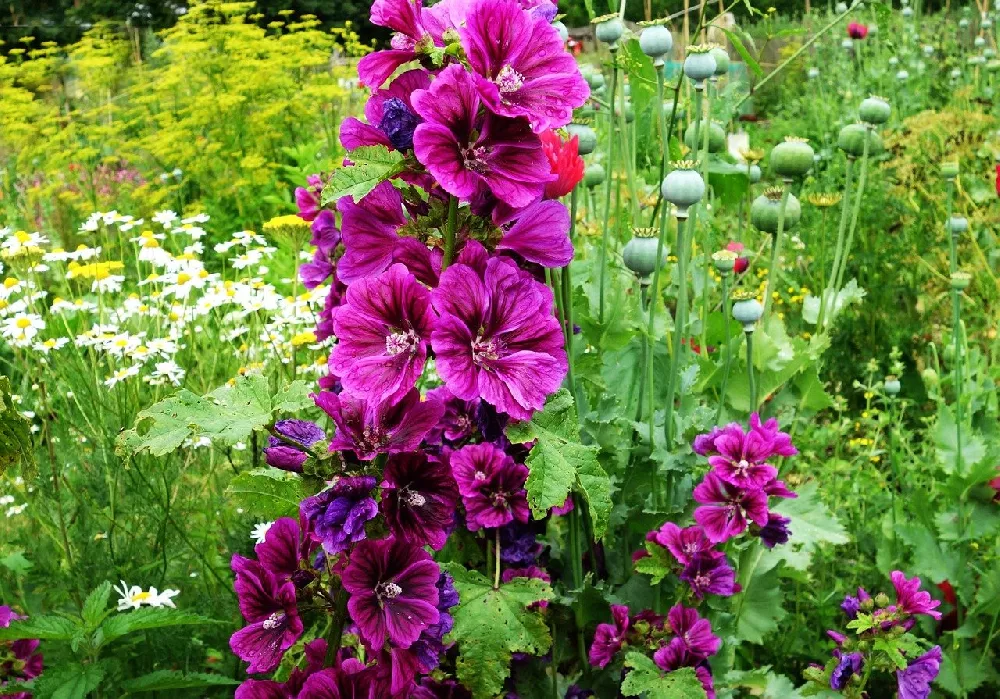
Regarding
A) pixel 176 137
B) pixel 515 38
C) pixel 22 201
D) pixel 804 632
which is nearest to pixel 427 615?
pixel 515 38

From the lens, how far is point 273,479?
1.16 meters

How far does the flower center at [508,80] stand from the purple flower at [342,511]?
0.43 meters

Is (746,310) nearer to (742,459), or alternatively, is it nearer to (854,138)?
(742,459)

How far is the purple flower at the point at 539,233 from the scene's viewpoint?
1.12 meters

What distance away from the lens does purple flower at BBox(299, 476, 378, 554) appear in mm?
1044

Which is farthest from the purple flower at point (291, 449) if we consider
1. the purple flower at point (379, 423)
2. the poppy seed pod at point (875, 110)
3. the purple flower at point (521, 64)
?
the poppy seed pod at point (875, 110)

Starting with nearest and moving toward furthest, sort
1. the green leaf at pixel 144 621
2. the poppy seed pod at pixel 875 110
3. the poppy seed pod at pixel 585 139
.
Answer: the green leaf at pixel 144 621
the poppy seed pod at pixel 585 139
the poppy seed pod at pixel 875 110

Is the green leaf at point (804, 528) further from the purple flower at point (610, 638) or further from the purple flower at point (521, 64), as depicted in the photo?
the purple flower at point (521, 64)

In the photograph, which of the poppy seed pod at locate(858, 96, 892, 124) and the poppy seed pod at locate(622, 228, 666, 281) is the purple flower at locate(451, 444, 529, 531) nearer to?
the poppy seed pod at locate(622, 228, 666, 281)

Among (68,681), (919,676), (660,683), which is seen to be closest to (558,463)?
(660,683)

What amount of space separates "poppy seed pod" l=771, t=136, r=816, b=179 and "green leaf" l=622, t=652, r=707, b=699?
90 centimetres

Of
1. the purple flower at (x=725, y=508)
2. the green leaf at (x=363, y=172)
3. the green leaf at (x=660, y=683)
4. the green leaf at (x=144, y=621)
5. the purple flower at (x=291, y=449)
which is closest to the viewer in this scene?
the green leaf at (x=363, y=172)

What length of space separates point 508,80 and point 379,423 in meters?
0.38

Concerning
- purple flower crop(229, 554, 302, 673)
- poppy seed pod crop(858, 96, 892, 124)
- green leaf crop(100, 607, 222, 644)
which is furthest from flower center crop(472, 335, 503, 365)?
poppy seed pod crop(858, 96, 892, 124)
